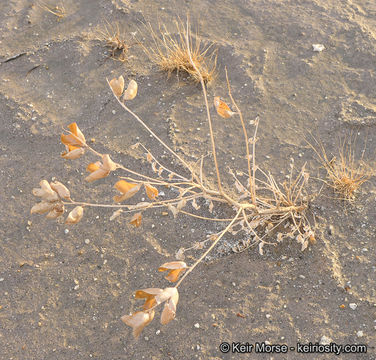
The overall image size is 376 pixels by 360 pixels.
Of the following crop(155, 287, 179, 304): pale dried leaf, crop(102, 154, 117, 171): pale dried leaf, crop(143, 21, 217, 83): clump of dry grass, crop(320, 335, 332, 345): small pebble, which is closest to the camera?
crop(155, 287, 179, 304): pale dried leaf

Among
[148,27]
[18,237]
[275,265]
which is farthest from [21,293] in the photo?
[148,27]

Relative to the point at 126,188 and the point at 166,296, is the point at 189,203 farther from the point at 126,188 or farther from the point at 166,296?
the point at 166,296

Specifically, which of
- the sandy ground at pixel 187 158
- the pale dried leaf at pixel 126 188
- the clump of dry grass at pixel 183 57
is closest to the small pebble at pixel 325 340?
the sandy ground at pixel 187 158

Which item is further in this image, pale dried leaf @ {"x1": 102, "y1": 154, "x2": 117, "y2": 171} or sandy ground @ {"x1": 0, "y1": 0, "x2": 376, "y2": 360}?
sandy ground @ {"x1": 0, "y1": 0, "x2": 376, "y2": 360}

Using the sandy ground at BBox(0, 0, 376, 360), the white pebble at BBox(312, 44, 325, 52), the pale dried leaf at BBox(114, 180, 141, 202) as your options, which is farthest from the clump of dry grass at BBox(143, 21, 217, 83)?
the pale dried leaf at BBox(114, 180, 141, 202)

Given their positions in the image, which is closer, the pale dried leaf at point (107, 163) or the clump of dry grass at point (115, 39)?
the pale dried leaf at point (107, 163)

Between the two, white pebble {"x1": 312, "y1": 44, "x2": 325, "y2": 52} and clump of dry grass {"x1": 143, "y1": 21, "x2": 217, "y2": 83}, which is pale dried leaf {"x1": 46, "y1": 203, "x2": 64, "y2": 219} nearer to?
clump of dry grass {"x1": 143, "y1": 21, "x2": 217, "y2": 83}

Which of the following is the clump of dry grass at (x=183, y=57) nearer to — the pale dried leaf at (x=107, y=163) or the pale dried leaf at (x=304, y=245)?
the pale dried leaf at (x=304, y=245)
